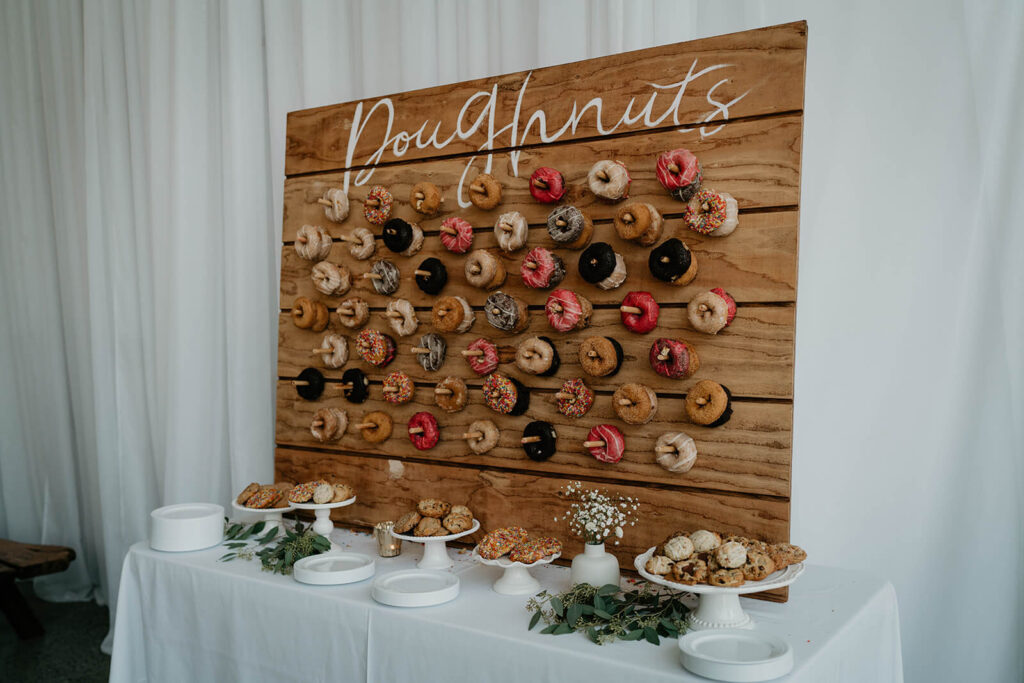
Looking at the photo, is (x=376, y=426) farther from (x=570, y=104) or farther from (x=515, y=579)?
(x=570, y=104)

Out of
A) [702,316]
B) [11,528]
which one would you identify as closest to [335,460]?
[702,316]

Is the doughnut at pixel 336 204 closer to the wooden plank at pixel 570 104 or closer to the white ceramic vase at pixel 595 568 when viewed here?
the wooden plank at pixel 570 104

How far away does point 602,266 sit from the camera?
1879 mm

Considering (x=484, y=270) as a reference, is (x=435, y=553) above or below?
below

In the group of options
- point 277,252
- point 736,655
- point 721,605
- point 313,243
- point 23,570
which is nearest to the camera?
point 736,655

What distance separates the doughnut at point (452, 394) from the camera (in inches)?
85.2

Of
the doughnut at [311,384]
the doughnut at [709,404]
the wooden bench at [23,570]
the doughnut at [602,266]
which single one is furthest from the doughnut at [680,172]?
the wooden bench at [23,570]

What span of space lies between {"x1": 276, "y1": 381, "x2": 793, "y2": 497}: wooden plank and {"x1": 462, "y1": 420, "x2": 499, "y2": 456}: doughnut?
2 centimetres

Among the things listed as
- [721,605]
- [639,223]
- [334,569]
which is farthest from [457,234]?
[721,605]

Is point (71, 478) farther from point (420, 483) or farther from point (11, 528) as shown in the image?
point (420, 483)

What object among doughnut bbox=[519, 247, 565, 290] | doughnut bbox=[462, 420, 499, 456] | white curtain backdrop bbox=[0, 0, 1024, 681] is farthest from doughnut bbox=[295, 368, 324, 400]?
doughnut bbox=[519, 247, 565, 290]

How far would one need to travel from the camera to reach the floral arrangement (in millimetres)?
1778

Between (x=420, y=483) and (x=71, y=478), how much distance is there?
2573 mm

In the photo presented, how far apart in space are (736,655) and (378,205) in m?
1.58
